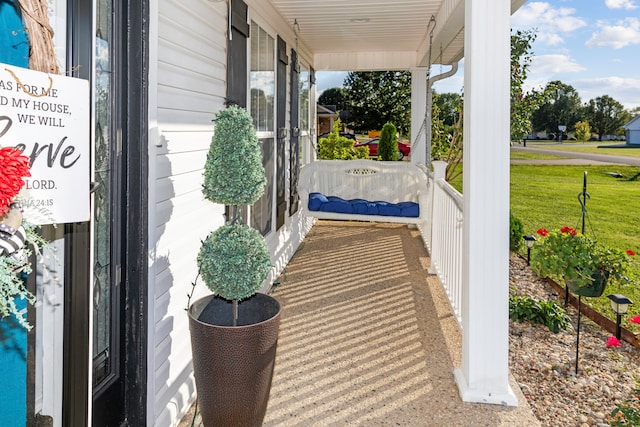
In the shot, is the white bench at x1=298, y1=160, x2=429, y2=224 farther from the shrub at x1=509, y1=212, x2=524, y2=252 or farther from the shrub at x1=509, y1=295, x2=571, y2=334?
the shrub at x1=509, y1=295, x2=571, y2=334

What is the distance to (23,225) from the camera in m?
1.00

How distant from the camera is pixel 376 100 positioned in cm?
2255

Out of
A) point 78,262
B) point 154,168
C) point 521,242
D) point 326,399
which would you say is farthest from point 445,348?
point 521,242

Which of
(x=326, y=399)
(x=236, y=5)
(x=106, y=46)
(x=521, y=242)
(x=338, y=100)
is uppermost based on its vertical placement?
(x=338, y=100)

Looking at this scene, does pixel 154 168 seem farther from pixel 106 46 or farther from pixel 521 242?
pixel 521 242

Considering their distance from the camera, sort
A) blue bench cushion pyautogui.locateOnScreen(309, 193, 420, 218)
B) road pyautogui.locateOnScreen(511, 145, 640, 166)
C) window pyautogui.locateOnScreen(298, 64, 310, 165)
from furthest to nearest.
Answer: road pyautogui.locateOnScreen(511, 145, 640, 166) → window pyautogui.locateOnScreen(298, 64, 310, 165) → blue bench cushion pyautogui.locateOnScreen(309, 193, 420, 218)

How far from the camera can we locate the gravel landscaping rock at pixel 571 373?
2.62m

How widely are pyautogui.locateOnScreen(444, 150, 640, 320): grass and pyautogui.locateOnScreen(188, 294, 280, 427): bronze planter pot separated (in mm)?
3993

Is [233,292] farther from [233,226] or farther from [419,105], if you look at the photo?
[419,105]

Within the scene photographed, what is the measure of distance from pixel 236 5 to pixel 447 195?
2.29 m

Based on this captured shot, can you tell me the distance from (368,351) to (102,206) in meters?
2.05

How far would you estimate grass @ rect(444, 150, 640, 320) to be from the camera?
7.71m

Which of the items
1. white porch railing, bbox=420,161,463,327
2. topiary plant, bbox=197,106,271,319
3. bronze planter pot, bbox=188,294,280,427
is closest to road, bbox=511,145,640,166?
white porch railing, bbox=420,161,463,327

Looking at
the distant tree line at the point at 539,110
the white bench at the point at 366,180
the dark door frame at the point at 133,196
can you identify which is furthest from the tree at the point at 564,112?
the dark door frame at the point at 133,196
